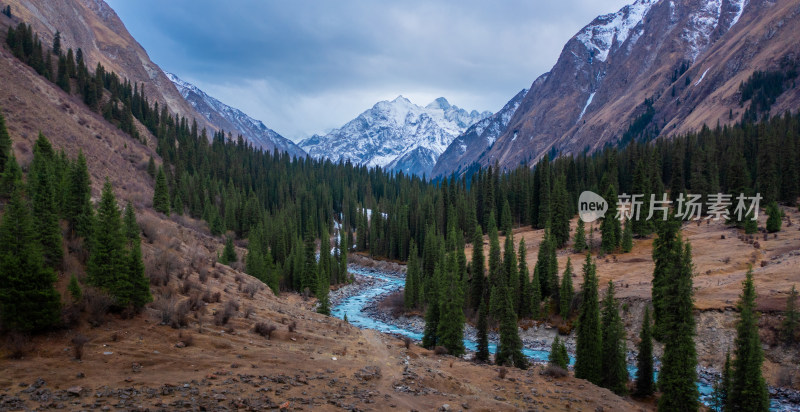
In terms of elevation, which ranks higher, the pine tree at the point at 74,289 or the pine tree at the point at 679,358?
the pine tree at the point at 74,289

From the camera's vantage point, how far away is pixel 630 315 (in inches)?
2045

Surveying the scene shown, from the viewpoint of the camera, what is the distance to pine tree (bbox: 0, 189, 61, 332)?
48.3 feet

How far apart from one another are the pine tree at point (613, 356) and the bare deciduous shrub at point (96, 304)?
34.0 meters

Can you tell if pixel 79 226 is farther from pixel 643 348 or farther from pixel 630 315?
pixel 630 315

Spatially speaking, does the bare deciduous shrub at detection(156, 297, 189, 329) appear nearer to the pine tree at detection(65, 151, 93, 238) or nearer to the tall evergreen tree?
the pine tree at detection(65, 151, 93, 238)

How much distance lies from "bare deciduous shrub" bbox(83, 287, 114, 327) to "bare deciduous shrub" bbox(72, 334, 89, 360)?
1.63 m

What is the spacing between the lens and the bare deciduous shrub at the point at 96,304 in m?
16.9

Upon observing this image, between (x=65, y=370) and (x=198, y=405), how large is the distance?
4.95 meters

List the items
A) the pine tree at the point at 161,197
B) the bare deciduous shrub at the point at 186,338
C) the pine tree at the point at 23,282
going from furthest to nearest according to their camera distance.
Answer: the pine tree at the point at 161,197 → the bare deciduous shrub at the point at 186,338 → the pine tree at the point at 23,282

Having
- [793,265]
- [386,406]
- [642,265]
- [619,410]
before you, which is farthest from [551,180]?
[386,406]

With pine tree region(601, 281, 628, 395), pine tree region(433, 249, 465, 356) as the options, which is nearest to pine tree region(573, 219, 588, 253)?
pine tree region(601, 281, 628, 395)

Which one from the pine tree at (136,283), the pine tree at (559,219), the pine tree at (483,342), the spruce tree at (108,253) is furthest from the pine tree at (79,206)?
the pine tree at (559,219)

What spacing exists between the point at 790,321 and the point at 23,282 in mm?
57037

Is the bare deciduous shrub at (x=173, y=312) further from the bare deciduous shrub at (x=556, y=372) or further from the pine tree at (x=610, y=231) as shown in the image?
the pine tree at (x=610, y=231)
